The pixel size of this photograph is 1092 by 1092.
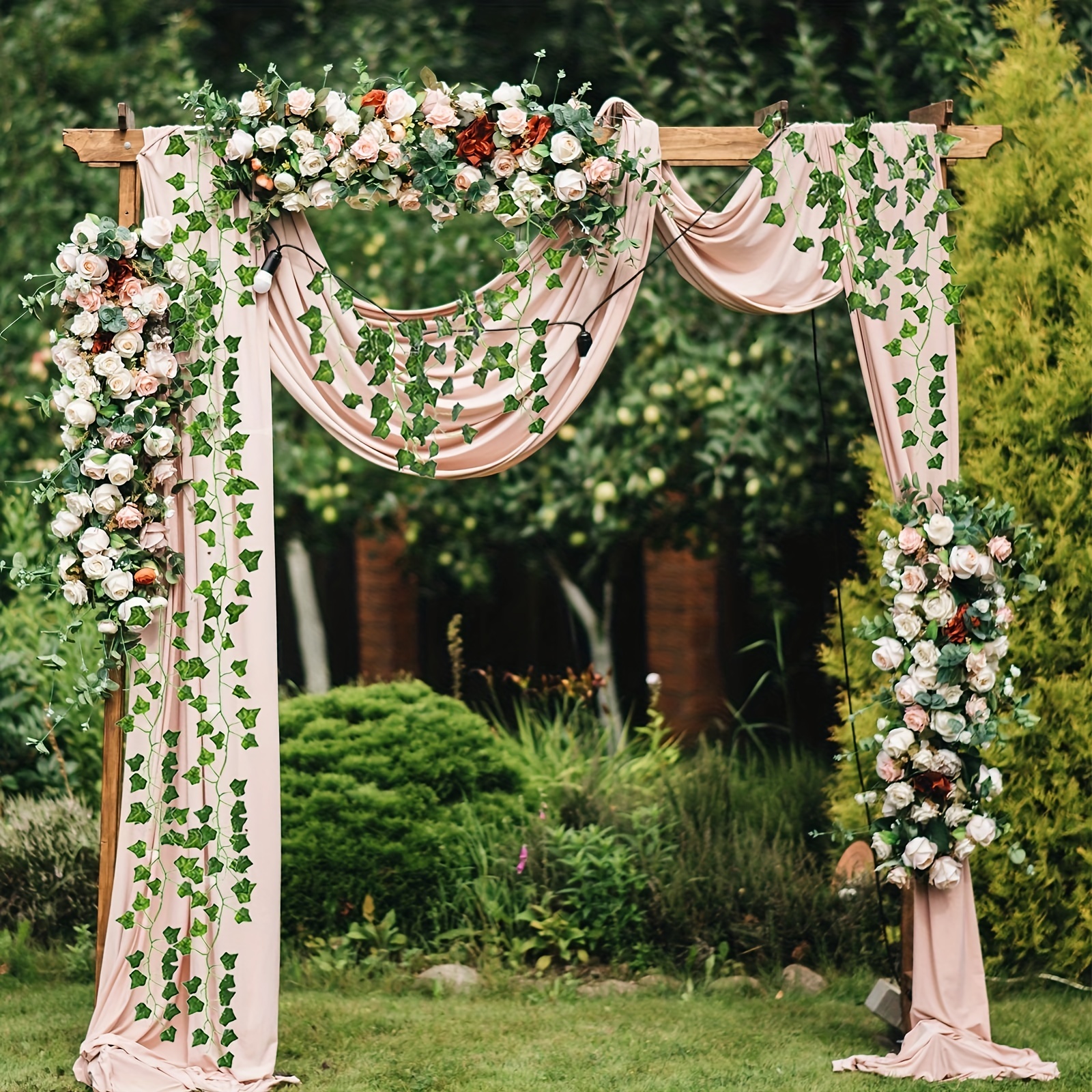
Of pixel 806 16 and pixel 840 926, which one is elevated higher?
pixel 806 16

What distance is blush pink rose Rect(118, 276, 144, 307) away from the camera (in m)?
4.11

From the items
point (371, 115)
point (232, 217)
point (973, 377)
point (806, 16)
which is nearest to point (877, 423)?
point (973, 377)

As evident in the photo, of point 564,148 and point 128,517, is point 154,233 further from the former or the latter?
point 564,148

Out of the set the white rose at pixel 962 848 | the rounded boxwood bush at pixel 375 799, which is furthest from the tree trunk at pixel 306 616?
the white rose at pixel 962 848

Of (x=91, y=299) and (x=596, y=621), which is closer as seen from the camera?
Result: (x=91, y=299)

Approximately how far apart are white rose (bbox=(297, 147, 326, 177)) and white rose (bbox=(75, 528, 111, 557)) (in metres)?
1.27

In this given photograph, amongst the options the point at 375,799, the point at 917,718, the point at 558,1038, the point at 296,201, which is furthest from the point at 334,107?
the point at 558,1038

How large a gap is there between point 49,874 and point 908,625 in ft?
12.1

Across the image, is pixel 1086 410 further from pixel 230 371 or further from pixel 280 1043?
pixel 280 1043

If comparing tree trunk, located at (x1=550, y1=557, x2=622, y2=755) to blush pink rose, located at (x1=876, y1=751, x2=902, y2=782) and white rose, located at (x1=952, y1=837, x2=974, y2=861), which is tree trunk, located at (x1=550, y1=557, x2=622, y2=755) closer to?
blush pink rose, located at (x1=876, y1=751, x2=902, y2=782)

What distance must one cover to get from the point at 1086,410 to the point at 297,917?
3.79 metres

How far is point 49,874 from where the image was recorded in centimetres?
568

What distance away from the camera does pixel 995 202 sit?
5465 millimetres

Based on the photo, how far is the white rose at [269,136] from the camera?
409 cm
